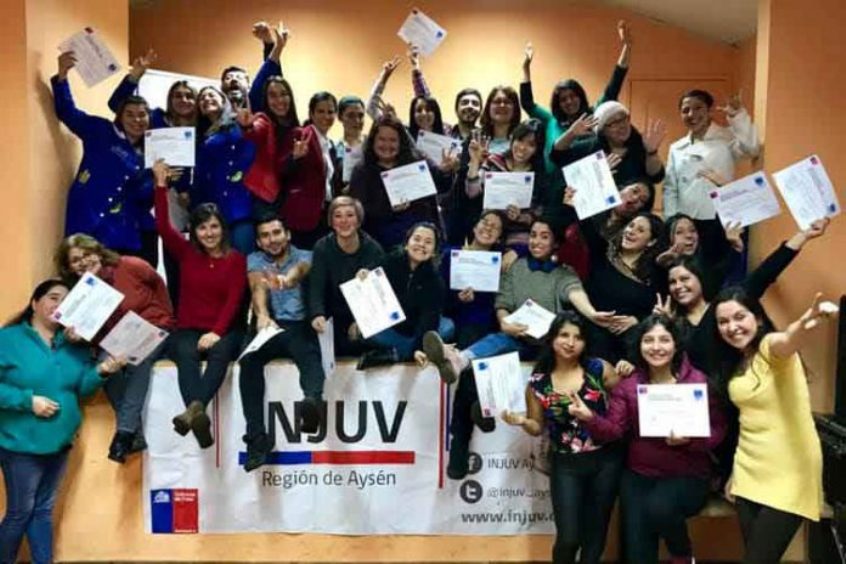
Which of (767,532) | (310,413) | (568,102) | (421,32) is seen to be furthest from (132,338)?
(767,532)

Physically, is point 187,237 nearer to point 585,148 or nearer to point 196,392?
point 196,392

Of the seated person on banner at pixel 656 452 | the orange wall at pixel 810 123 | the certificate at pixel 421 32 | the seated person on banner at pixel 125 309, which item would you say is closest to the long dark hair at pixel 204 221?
the seated person on banner at pixel 125 309

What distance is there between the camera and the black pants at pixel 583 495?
9.51 feet

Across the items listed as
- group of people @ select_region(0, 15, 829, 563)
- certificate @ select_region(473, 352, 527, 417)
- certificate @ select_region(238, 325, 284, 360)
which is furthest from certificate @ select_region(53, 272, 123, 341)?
certificate @ select_region(473, 352, 527, 417)

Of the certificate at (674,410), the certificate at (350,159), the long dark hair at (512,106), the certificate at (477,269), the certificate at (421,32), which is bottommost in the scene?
the certificate at (674,410)

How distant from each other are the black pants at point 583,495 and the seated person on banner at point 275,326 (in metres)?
0.98

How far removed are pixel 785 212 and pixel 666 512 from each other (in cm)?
151

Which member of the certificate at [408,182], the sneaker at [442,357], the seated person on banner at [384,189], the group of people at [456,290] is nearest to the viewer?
the group of people at [456,290]

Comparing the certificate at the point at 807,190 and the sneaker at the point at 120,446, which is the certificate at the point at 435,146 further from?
the sneaker at the point at 120,446

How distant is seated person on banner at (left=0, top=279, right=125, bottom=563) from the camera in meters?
2.93

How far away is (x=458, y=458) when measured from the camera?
329cm

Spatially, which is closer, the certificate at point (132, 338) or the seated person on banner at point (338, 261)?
the certificate at point (132, 338)

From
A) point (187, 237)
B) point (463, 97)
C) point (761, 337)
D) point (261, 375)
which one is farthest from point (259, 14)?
Answer: point (761, 337)

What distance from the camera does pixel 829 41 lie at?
135 inches
